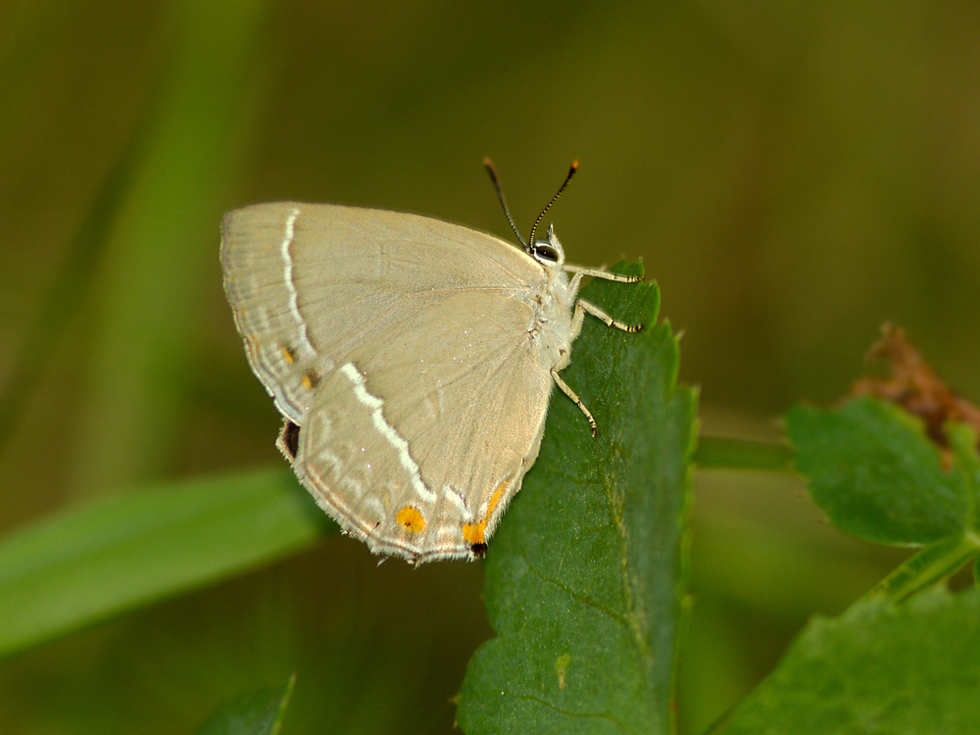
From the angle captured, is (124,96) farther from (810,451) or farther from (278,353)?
(810,451)

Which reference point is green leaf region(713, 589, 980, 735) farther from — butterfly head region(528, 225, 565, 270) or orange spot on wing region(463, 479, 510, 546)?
butterfly head region(528, 225, 565, 270)

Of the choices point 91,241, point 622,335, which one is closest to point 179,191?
point 91,241

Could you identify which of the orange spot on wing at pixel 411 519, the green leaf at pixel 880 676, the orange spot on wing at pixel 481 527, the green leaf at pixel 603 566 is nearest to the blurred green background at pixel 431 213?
the orange spot on wing at pixel 411 519

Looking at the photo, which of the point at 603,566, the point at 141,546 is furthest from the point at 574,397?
the point at 141,546

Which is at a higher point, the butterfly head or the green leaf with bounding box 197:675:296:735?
the butterfly head

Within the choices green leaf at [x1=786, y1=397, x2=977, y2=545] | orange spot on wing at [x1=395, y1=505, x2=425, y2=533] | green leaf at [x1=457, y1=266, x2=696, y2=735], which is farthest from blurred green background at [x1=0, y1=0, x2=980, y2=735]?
green leaf at [x1=457, y1=266, x2=696, y2=735]

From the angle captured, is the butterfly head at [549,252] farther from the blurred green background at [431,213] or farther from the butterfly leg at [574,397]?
the blurred green background at [431,213]

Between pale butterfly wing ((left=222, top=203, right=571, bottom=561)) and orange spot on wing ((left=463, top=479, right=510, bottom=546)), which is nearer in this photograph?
orange spot on wing ((left=463, top=479, right=510, bottom=546))
